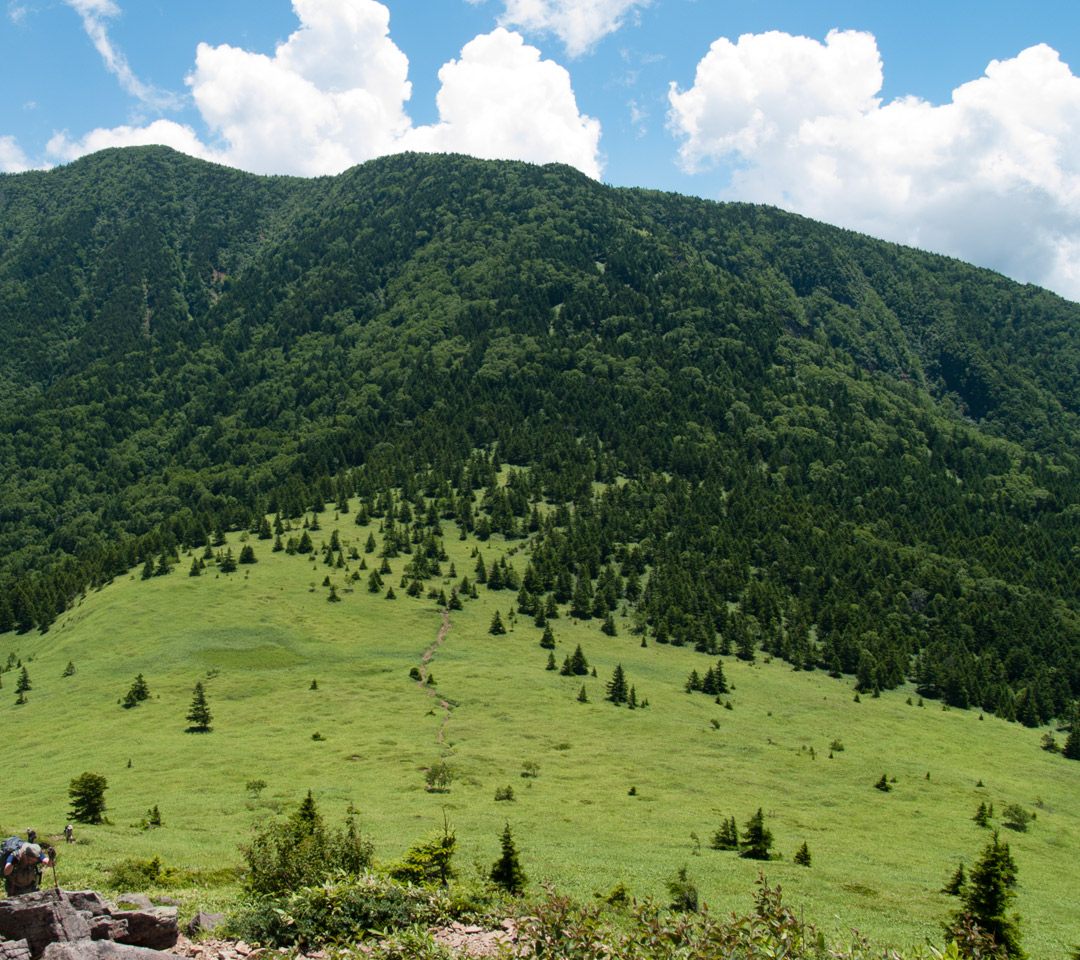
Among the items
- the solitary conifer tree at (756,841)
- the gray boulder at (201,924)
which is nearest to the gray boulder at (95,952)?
the gray boulder at (201,924)

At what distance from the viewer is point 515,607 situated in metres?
150

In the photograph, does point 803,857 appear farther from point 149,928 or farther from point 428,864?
point 149,928

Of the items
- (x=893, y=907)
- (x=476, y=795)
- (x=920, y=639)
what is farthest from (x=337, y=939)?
(x=920, y=639)

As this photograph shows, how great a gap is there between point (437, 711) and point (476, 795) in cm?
3236

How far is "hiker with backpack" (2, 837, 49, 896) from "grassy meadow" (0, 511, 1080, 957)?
311 inches

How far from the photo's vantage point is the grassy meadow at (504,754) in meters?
46.1

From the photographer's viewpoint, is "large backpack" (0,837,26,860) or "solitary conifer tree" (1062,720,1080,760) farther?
"solitary conifer tree" (1062,720,1080,760)

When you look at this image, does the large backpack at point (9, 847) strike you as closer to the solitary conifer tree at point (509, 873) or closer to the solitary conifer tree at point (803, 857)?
the solitary conifer tree at point (509, 873)

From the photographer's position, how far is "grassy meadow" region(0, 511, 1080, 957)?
46.1 meters

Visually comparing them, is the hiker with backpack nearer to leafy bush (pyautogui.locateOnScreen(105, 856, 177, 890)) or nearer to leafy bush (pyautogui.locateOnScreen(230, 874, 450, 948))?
leafy bush (pyautogui.locateOnScreen(230, 874, 450, 948))

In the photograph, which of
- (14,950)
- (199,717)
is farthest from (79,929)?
(199,717)

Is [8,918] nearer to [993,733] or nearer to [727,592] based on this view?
[993,733]

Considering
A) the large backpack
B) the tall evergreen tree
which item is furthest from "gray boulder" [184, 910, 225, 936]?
the tall evergreen tree

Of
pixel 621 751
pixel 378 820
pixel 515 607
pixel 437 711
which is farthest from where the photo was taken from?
pixel 515 607
